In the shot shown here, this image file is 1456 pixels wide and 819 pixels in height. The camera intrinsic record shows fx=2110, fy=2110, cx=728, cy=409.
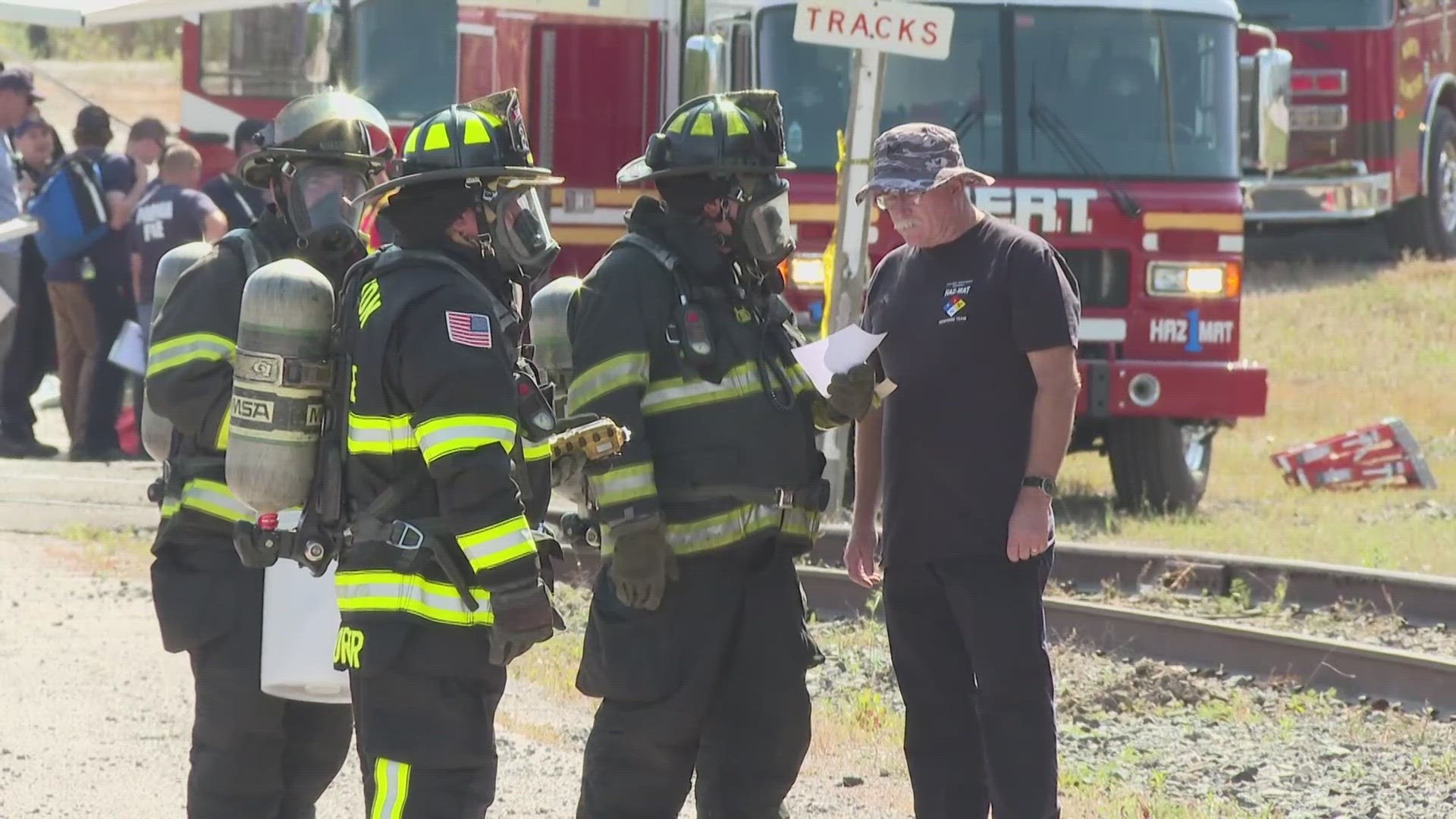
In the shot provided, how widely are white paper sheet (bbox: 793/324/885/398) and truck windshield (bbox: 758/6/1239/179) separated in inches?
205

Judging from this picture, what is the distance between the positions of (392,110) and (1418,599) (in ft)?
22.6

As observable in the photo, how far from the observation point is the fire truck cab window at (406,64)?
1232cm

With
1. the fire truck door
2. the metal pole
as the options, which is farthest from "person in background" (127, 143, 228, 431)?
the metal pole

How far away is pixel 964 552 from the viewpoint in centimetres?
463

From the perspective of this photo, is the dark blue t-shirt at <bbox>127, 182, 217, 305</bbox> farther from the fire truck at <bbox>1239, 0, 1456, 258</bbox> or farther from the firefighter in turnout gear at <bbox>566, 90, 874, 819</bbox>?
the fire truck at <bbox>1239, 0, 1456, 258</bbox>

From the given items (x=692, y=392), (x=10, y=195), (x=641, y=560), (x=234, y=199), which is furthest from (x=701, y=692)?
(x=10, y=195)

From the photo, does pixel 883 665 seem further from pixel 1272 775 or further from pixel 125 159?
pixel 125 159

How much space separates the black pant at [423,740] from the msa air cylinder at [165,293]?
0.96 metres

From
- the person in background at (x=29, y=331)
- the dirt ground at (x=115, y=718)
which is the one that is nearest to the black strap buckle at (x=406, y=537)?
the dirt ground at (x=115, y=718)

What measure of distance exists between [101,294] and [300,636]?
8.52m

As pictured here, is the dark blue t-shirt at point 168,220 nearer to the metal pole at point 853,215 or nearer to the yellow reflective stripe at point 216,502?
the metal pole at point 853,215

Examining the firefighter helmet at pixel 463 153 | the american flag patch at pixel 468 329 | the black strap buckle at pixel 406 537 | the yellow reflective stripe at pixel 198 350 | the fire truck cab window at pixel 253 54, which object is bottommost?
the black strap buckle at pixel 406 537

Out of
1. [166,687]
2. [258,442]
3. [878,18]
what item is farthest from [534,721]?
[878,18]

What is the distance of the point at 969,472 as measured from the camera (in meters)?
4.65
